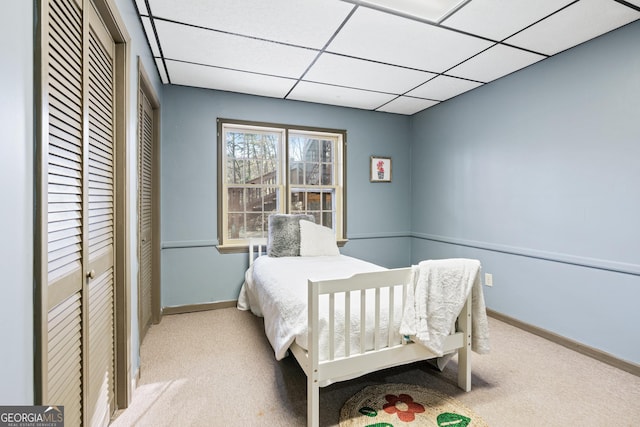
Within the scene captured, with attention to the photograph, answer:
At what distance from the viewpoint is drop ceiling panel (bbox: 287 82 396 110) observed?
10.8 feet

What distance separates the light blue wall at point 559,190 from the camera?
2180 millimetres

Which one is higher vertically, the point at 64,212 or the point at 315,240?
the point at 64,212

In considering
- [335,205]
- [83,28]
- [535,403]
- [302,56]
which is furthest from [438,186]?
[83,28]

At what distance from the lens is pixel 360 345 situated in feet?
5.44

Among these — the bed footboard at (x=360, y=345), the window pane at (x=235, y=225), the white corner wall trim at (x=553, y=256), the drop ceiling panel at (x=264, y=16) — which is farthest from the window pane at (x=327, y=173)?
the bed footboard at (x=360, y=345)

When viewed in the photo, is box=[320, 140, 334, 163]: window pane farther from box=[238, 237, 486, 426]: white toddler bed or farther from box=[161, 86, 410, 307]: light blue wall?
box=[238, 237, 486, 426]: white toddler bed

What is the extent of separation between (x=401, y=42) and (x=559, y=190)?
177 centimetres

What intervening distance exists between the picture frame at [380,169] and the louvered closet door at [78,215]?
300 cm

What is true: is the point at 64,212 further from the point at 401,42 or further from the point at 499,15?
the point at 499,15

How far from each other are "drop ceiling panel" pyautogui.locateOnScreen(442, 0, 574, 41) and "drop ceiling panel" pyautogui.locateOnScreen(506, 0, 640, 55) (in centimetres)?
11

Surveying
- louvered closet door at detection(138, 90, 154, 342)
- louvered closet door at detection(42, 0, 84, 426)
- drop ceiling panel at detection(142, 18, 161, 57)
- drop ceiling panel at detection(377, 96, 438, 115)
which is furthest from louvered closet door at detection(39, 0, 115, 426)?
drop ceiling panel at detection(377, 96, 438, 115)

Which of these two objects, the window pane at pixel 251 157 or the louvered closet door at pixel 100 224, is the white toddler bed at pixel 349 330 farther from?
the window pane at pixel 251 157

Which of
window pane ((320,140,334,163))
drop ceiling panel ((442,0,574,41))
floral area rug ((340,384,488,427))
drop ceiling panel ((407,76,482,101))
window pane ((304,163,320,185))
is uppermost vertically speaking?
drop ceiling panel ((407,76,482,101))

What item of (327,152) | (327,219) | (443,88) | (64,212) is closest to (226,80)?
(327,152)
